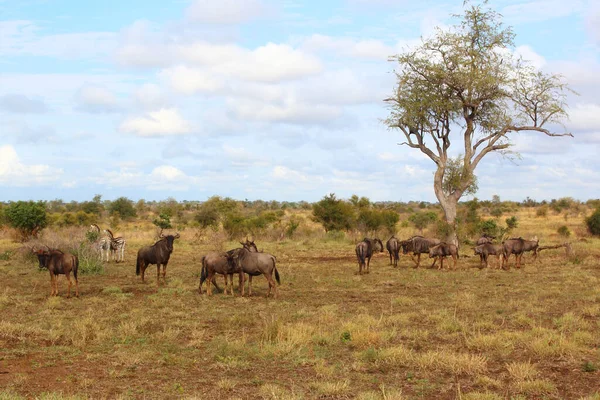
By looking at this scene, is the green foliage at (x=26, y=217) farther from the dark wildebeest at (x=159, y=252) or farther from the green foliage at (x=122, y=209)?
the green foliage at (x=122, y=209)

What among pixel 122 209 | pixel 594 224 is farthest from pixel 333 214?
pixel 122 209

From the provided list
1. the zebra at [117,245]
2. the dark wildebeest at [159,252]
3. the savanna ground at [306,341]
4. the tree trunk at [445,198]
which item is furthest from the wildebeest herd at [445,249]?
the zebra at [117,245]

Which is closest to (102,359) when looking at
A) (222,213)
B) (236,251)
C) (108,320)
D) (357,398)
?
(108,320)

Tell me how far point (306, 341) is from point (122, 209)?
68.3 m

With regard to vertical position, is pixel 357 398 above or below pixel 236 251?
below

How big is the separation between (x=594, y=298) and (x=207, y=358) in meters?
11.0

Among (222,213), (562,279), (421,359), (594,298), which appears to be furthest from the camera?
(222,213)

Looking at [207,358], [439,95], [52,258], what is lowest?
[207,358]

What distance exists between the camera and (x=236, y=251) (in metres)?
15.9

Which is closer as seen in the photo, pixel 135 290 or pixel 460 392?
pixel 460 392

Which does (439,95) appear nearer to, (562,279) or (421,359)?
(562,279)

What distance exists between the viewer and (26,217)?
35156 mm

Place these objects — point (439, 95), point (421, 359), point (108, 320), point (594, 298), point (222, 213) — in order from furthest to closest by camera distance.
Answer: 1. point (222, 213)
2. point (439, 95)
3. point (594, 298)
4. point (108, 320)
5. point (421, 359)

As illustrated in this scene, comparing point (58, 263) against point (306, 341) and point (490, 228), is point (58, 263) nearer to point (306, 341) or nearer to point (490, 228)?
point (306, 341)
